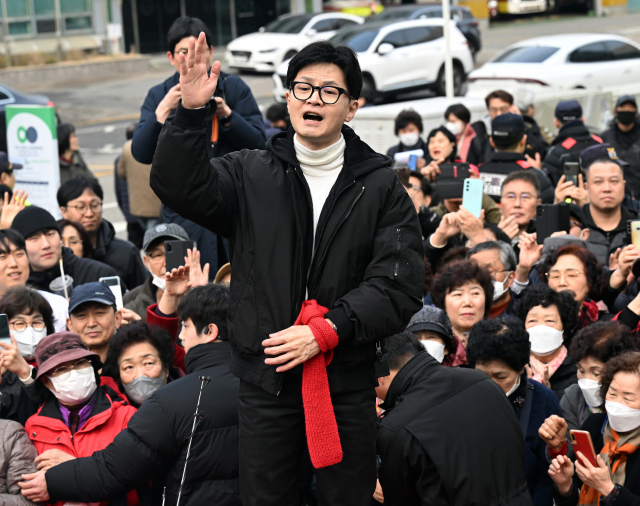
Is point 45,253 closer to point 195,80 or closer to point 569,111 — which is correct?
point 195,80

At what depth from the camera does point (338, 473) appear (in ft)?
10.6

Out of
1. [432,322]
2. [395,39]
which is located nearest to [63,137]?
[432,322]

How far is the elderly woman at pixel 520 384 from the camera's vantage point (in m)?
4.52

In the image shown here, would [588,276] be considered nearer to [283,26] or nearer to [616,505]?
[616,505]

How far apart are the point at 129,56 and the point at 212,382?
90.5 ft

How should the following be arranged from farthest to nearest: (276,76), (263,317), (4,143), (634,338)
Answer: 1. (276,76)
2. (4,143)
3. (634,338)
4. (263,317)

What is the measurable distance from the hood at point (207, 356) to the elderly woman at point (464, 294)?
1.69 metres

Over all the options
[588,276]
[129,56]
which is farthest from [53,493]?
[129,56]

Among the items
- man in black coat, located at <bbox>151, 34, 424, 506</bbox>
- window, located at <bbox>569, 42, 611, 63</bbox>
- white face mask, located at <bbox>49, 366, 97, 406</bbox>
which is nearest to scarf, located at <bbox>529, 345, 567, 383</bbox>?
man in black coat, located at <bbox>151, 34, 424, 506</bbox>

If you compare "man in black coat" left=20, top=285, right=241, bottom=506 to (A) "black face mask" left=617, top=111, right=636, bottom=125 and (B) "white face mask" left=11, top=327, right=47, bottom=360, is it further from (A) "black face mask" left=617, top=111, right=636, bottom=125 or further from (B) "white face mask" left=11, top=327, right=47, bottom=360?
(A) "black face mask" left=617, top=111, right=636, bottom=125

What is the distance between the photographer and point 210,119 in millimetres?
5551

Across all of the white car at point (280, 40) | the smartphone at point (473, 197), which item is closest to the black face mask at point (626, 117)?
the smartphone at point (473, 197)

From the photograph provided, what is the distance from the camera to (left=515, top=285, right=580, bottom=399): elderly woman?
17.4ft

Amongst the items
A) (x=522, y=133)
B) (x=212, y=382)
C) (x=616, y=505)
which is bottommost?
(x=616, y=505)
